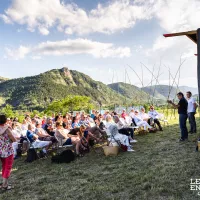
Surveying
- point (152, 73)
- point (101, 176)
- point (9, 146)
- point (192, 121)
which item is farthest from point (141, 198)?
point (152, 73)

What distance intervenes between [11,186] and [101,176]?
1.85m

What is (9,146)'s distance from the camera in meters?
4.66

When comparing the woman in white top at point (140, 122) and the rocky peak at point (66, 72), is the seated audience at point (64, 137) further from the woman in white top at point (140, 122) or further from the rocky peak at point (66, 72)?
the rocky peak at point (66, 72)

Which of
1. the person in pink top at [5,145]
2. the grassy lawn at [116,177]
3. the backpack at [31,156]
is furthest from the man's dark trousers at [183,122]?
the person in pink top at [5,145]

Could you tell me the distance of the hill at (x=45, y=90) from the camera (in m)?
106

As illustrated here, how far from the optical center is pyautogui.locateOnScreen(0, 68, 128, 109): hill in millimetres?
106338

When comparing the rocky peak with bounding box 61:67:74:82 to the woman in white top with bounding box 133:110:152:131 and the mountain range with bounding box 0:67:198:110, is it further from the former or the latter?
the woman in white top with bounding box 133:110:152:131

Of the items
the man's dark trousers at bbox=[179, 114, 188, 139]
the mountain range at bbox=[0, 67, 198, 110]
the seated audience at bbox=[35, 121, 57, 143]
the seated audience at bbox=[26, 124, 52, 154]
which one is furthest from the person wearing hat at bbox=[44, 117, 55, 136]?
the mountain range at bbox=[0, 67, 198, 110]

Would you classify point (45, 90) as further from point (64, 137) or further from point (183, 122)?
point (183, 122)

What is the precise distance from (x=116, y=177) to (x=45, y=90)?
112 meters

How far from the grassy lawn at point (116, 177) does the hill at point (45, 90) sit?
8284cm

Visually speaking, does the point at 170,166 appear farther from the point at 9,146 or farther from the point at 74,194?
the point at 9,146

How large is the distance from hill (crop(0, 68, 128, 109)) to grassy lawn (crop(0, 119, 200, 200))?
82844 millimetres

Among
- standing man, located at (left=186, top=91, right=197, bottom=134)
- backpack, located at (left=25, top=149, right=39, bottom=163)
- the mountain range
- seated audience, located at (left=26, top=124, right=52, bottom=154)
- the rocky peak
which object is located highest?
the rocky peak
